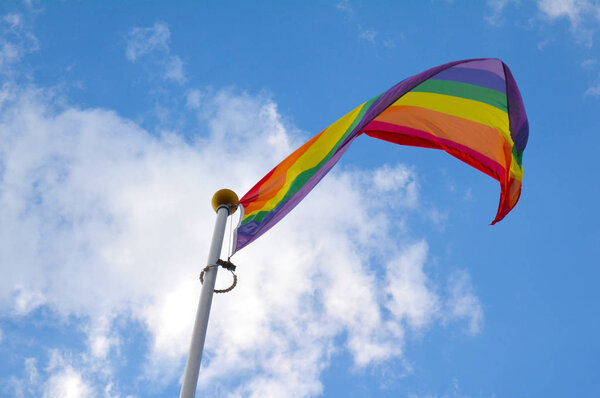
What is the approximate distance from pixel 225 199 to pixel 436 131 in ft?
12.3

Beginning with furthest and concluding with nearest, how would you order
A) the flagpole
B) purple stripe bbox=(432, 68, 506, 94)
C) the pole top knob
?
purple stripe bbox=(432, 68, 506, 94) → the pole top knob → the flagpole

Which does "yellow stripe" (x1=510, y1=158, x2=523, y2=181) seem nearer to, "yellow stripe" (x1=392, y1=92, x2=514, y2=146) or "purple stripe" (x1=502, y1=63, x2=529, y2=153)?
"purple stripe" (x1=502, y1=63, x2=529, y2=153)

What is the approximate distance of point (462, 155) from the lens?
862cm

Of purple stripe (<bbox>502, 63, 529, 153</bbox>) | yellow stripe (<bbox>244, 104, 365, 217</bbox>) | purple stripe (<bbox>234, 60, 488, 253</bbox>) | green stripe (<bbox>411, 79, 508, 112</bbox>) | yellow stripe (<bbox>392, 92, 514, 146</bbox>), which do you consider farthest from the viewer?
green stripe (<bbox>411, 79, 508, 112</bbox>)

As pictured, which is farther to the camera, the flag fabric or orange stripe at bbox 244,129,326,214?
the flag fabric

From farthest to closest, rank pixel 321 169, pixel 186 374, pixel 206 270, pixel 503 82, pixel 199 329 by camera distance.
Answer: pixel 503 82
pixel 321 169
pixel 206 270
pixel 199 329
pixel 186 374

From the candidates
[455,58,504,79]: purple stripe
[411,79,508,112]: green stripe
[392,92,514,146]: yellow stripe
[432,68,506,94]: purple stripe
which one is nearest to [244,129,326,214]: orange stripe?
[392,92,514,146]: yellow stripe

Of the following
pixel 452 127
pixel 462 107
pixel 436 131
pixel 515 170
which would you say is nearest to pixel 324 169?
pixel 436 131

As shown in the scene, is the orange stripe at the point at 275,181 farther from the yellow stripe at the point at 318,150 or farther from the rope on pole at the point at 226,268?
the rope on pole at the point at 226,268

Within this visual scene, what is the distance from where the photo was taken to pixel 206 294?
5402 millimetres

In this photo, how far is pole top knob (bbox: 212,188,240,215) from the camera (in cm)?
652

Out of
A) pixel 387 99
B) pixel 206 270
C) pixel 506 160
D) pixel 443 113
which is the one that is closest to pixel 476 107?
pixel 443 113

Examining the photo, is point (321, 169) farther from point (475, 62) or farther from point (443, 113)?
point (475, 62)

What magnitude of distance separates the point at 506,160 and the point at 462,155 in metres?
0.64
